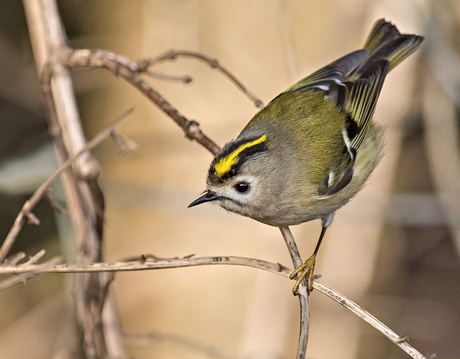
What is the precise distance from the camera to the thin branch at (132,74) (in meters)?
1.80

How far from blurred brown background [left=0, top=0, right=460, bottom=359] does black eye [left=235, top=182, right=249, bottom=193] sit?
1230mm

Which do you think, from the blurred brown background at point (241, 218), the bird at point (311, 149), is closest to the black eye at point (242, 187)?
the bird at point (311, 149)

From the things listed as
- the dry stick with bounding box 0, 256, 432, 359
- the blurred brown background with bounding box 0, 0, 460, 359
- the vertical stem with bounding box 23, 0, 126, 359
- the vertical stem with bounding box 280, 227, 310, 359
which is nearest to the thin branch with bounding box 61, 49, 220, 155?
the vertical stem with bounding box 23, 0, 126, 359

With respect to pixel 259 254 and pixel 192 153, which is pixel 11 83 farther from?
pixel 259 254

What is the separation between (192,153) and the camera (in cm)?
387

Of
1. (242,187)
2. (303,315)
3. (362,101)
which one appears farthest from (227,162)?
(362,101)

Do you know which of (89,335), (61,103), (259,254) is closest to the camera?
(89,335)

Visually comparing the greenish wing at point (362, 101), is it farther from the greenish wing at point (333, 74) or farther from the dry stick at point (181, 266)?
the dry stick at point (181, 266)

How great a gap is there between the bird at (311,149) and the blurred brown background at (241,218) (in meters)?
0.74

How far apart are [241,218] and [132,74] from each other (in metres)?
1.66

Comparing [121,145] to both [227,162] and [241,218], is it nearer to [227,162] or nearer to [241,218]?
[227,162]

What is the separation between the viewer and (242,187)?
1886mm

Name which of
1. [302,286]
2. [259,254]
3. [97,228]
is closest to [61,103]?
[97,228]

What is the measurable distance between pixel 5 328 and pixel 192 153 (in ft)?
5.78
